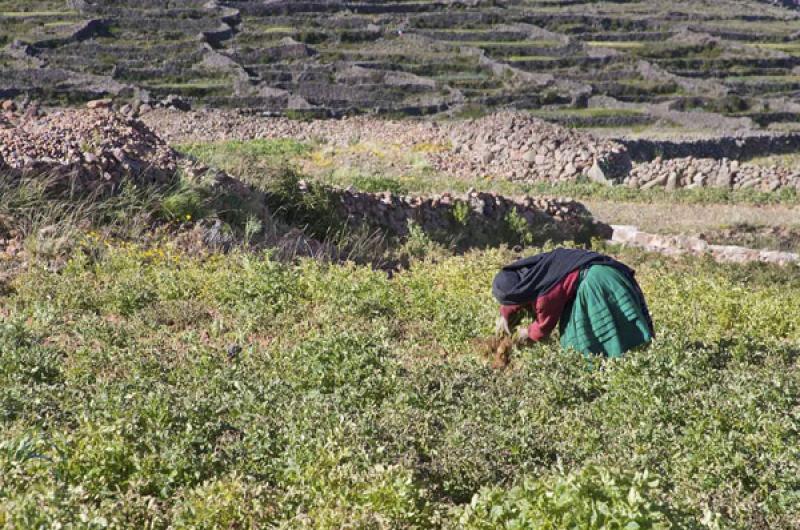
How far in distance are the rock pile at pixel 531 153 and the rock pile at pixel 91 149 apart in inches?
393

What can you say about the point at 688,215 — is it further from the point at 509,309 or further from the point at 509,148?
the point at 509,309

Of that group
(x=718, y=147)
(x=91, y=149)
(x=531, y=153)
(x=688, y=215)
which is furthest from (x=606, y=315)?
(x=718, y=147)

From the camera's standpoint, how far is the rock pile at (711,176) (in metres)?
20.1

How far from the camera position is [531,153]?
22250 mm

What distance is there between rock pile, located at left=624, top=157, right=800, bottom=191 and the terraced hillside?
39.5 feet

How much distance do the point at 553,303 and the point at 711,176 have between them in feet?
49.6

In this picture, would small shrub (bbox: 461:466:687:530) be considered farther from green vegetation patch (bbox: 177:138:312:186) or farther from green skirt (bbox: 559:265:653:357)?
green vegetation patch (bbox: 177:138:312:186)

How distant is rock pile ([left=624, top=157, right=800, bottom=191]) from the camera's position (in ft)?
65.9

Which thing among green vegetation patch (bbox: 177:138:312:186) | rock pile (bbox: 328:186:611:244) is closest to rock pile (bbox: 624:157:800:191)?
rock pile (bbox: 328:186:611:244)

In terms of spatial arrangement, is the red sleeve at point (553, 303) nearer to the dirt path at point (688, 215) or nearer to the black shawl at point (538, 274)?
the black shawl at point (538, 274)

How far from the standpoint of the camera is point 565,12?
5684 cm

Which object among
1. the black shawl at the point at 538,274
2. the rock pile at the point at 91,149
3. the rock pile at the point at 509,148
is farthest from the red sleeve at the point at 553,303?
the rock pile at the point at 509,148

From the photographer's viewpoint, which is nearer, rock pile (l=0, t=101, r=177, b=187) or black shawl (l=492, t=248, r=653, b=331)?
black shawl (l=492, t=248, r=653, b=331)

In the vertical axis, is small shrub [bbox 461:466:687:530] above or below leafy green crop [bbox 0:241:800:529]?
above
